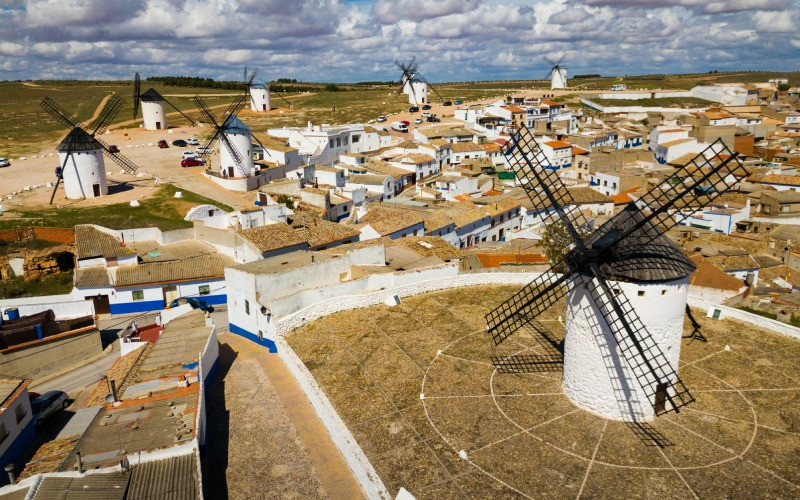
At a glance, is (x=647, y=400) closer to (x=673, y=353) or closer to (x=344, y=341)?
(x=673, y=353)

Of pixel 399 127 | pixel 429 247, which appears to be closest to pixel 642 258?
pixel 429 247

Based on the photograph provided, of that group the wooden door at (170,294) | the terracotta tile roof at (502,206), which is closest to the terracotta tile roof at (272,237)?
the wooden door at (170,294)

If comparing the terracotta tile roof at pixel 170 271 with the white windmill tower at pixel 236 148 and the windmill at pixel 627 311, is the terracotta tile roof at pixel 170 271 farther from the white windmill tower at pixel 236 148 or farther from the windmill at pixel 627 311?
the windmill at pixel 627 311

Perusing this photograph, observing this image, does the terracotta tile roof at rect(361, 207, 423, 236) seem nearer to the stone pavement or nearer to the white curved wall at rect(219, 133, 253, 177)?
the white curved wall at rect(219, 133, 253, 177)

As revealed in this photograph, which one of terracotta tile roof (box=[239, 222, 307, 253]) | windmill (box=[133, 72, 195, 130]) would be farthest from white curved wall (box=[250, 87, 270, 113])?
terracotta tile roof (box=[239, 222, 307, 253])

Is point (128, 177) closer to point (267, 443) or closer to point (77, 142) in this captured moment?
point (77, 142)
